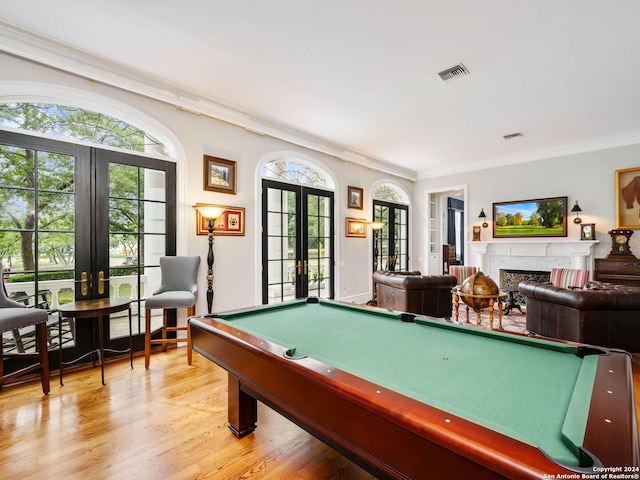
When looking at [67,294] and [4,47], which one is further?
→ [67,294]

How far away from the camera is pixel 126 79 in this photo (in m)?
3.31

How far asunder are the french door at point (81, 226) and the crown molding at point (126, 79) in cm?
74

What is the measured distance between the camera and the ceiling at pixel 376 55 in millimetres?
Result: 2488

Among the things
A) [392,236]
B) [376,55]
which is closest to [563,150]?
[392,236]

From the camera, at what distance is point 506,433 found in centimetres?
82

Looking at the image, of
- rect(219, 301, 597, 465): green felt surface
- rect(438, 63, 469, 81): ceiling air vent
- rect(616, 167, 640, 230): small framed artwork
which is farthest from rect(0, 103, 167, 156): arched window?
rect(616, 167, 640, 230): small framed artwork

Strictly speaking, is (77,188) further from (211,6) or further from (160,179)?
(211,6)

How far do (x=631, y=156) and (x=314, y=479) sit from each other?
23.2 feet

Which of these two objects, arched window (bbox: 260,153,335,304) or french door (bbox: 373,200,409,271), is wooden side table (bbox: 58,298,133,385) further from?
french door (bbox: 373,200,409,271)

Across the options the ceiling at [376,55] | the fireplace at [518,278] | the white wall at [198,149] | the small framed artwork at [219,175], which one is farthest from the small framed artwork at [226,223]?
the fireplace at [518,278]

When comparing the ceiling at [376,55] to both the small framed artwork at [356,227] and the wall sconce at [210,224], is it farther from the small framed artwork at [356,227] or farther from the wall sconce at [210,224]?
the small framed artwork at [356,227]

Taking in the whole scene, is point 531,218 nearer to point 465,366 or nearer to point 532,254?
point 532,254

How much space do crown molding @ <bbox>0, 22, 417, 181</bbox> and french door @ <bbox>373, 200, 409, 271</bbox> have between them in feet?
8.74

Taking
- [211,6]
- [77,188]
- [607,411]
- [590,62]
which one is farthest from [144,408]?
[590,62]
